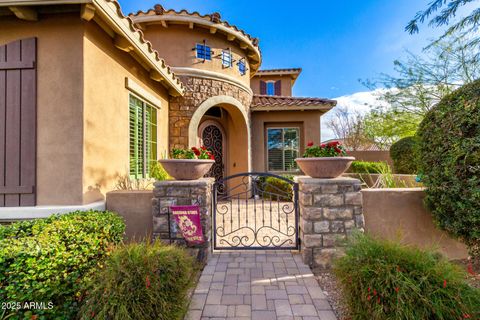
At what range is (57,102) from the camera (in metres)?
3.68

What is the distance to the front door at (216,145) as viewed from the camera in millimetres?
9606

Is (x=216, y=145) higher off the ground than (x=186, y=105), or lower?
lower

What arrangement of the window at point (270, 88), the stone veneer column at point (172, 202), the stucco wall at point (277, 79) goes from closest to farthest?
the stone veneer column at point (172, 202), the stucco wall at point (277, 79), the window at point (270, 88)

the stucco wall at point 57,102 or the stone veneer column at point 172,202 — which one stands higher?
the stucco wall at point 57,102

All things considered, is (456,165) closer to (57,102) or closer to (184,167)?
(184,167)

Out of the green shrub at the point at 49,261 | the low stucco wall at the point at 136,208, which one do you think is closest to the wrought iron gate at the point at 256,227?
the low stucco wall at the point at 136,208

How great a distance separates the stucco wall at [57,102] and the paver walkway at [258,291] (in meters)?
2.49

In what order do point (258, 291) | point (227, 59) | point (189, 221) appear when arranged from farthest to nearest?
point (227, 59) → point (189, 221) → point (258, 291)

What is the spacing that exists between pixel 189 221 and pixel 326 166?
2.45 meters

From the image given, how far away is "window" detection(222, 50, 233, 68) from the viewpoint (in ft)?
28.6

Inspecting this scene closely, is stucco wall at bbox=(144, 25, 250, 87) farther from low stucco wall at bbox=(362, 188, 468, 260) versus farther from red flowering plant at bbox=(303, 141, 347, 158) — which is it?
low stucco wall at bbox=(362, 188, 468, 260)

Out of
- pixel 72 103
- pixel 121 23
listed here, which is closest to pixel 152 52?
pixel 121 23

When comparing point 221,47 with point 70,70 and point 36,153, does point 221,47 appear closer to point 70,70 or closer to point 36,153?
point 70,70

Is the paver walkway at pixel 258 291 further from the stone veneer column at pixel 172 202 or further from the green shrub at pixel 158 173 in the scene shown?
the green shrub at pixel 158 173
